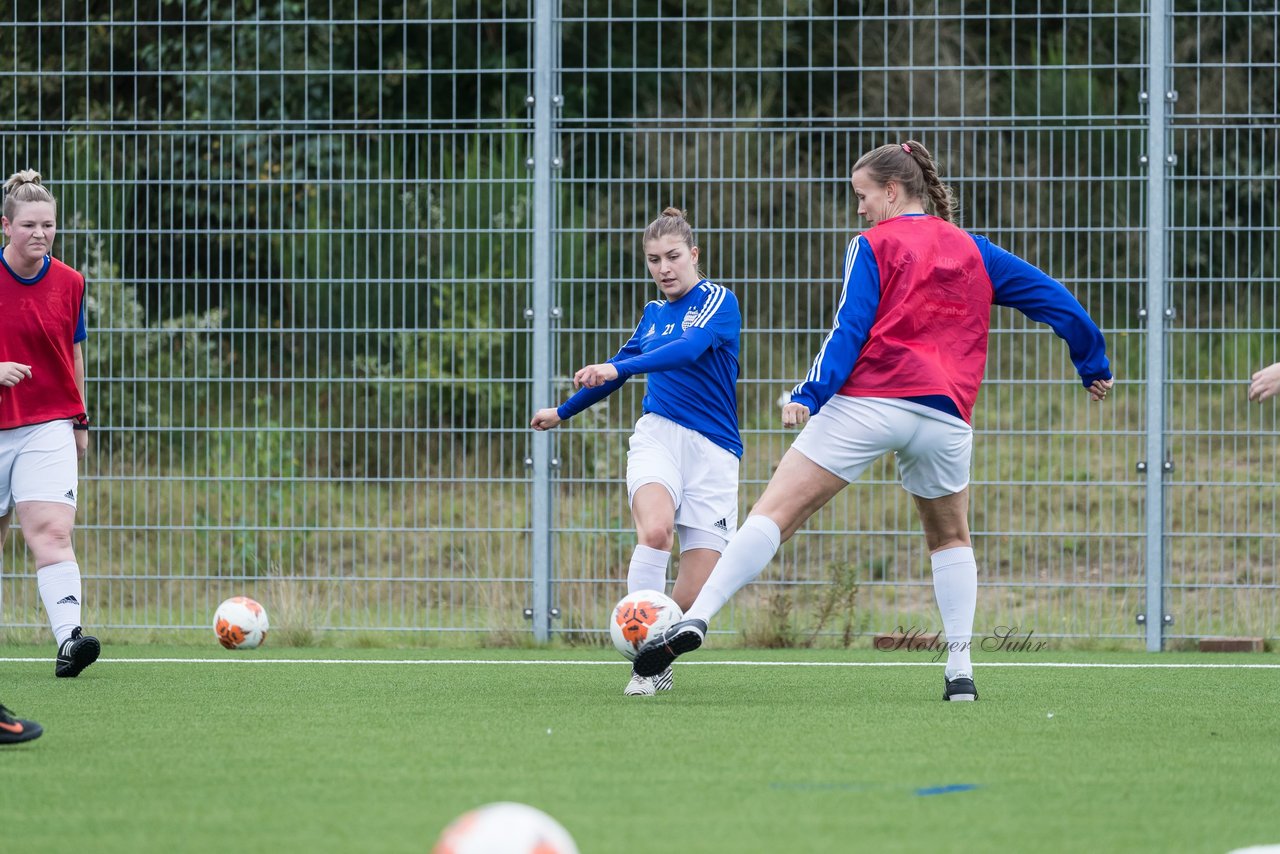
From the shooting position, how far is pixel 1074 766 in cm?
424

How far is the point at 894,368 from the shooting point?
217 inches

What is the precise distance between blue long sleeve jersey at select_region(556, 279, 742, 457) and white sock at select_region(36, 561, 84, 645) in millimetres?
2162

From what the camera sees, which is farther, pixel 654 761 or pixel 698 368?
pixel 698 368

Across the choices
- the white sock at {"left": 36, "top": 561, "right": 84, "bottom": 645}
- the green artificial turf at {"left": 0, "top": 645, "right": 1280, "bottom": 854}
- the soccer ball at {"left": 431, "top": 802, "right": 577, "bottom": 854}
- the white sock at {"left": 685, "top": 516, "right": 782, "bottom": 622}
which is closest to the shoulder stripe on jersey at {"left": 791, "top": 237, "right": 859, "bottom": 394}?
the white sock at {"left": 685, "top": 516, "right": 782, "bottom": 622}

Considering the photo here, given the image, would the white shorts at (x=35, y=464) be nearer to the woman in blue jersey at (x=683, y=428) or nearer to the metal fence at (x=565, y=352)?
the woman in blue jersey at (x=683, y=428)

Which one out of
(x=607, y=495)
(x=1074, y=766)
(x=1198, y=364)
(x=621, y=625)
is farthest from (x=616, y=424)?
(x=1074, y=766)

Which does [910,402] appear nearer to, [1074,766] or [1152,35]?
[1074,766]

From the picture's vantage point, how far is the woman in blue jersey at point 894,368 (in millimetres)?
5457

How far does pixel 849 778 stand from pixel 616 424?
6.14 metres

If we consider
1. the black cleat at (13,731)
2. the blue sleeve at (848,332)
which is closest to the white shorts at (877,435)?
the blue sleeve at (848,332)

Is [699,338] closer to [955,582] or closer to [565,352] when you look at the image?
[955,582]

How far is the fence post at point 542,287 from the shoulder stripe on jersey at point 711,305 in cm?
263

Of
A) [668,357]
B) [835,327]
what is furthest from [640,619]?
[835,327]

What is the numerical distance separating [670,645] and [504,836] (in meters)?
2.59
